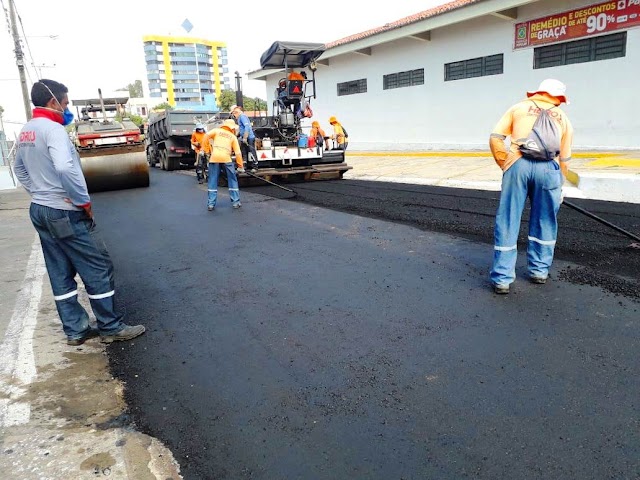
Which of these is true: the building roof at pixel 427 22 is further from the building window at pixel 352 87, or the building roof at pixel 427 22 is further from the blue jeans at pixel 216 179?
the blue jeans at pixel 216 179

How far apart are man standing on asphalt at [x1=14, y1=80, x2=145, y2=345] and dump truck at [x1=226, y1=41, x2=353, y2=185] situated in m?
7.96

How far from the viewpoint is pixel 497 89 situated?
15.9m

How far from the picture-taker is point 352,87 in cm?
2258

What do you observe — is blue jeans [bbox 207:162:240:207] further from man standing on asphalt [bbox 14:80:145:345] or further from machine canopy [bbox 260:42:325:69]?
man standing on asphalt [bbox 14:80:145:345]

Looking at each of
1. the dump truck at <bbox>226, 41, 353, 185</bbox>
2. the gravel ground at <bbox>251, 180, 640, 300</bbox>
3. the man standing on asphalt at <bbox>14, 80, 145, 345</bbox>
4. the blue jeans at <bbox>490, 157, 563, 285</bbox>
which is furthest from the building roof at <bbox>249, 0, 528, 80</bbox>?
the man standing on asphalt at <bbox>14, 80, 145, 345</bbox>

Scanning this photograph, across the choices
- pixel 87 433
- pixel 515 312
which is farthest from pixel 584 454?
pixel 87 433

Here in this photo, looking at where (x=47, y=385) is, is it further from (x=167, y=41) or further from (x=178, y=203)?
(x=167, y=41)

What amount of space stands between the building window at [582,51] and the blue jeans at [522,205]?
36.1 ft

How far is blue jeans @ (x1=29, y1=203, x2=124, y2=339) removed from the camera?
3.50 metres

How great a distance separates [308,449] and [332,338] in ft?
4.02

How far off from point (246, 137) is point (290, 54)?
273 centimetres

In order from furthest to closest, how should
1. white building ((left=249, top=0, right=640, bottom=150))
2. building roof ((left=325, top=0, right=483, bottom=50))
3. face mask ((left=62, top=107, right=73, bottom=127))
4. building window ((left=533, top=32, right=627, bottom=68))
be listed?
building roof ((left=325, top=0, right=483, bottom=50)) < white building ((left=249, top=0, right=640, bottom=150)) < building window ((left=533, top=32, right=627, bottom=68)) < face mask ((left=62, top=107, right=73, bottom=127))

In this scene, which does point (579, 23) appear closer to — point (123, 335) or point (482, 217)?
point (482, 217)

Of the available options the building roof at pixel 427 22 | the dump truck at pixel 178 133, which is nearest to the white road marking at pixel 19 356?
the dump truck at pixel 178 133
